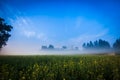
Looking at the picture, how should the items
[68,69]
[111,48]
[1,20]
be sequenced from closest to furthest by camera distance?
1. [68,69]
2. [1,20]
3. [111,48]

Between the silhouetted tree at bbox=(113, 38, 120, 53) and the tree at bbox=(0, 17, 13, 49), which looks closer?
the tree at bbox=(0, 17, 13, 49)

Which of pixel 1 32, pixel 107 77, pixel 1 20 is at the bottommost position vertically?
pixel 107 77

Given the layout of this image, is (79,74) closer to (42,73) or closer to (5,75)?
(42,73)

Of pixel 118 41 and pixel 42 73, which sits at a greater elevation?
pixel 118 41

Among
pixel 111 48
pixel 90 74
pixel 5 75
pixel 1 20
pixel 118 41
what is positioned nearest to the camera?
pixel 5 75

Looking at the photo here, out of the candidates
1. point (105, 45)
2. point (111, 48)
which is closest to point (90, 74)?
point (111, 48)

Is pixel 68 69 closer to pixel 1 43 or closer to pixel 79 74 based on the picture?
pixel 79 74

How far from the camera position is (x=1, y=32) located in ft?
67.2

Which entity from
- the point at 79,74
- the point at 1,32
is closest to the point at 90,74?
the point at 79,74

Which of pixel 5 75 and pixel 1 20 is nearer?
pixel 5 75

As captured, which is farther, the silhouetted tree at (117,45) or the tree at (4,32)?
the silhouetted tree at (117,45)

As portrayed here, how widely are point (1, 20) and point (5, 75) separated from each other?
17077mm

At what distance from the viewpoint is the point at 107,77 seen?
613 centimetres

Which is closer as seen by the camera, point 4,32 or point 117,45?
point 4,32
